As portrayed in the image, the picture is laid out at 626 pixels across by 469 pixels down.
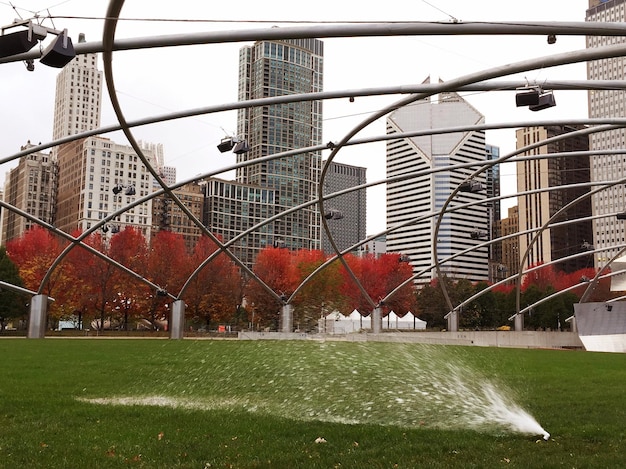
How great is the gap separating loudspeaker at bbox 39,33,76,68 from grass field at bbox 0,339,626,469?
5.64 metres

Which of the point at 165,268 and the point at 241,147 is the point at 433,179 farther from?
the point at 241,147

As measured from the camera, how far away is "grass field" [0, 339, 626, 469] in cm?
734

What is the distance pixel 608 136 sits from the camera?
9012 cm

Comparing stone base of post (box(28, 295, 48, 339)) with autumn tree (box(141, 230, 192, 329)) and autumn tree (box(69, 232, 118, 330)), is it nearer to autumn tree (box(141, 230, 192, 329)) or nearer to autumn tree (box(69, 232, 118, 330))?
autumn tree (box(69, 232, 118, 330))

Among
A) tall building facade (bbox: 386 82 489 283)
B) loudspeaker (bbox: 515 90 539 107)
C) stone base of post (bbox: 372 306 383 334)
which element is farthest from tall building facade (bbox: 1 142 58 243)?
loudspeaker (bbox: 515 90 539 107)

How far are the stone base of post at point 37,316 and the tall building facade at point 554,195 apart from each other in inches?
1291

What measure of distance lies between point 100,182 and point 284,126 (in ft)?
245

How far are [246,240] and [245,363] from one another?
125068 mm

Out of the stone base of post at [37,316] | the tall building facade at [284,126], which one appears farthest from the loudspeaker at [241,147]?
the stone base of post at [37,316]

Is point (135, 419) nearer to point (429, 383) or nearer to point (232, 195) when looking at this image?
point (429, 383)

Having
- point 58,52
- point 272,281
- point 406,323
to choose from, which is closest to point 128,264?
point 272,281

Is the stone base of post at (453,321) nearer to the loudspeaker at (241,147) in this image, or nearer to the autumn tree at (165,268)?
the autumn tree at (165,268)

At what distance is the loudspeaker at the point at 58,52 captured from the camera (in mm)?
10430

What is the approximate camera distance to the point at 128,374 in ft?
56.6
